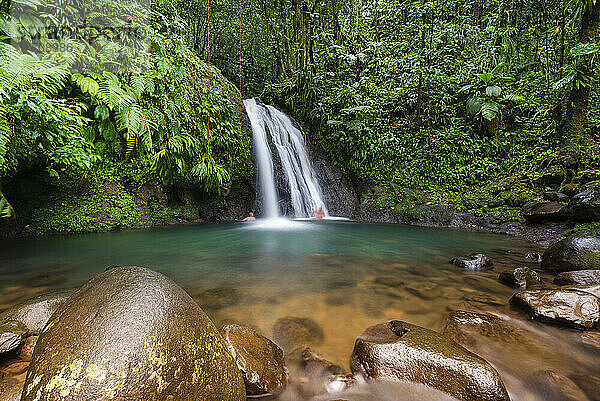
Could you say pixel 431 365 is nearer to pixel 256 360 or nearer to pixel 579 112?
pixel 256 360

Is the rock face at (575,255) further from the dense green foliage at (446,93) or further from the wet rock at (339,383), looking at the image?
the dense green foliage at (446,93)

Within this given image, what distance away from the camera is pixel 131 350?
1150mm

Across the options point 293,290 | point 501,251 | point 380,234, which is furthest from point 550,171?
point 293,290

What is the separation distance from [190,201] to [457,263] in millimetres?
8221

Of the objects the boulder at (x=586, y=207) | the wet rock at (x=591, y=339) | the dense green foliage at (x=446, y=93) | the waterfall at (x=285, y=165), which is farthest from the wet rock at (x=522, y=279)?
the waterfall at (x=285, y=165)

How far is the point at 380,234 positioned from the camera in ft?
22.9

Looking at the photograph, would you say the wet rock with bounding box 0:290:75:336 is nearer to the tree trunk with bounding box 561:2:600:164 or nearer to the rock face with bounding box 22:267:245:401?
the rock face with bounding box 22:267:245:401

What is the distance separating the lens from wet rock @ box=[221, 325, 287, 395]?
1.61 m

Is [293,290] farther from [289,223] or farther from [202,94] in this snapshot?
[202,94]

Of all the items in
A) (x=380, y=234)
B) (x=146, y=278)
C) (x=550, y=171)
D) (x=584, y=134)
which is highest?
(x=584, y=134)

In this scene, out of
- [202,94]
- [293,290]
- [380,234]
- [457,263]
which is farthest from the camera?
[202,94]

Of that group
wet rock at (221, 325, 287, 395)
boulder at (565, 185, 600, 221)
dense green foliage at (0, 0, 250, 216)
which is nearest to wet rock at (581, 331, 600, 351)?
wet rock at (221, 325, 287, 395)

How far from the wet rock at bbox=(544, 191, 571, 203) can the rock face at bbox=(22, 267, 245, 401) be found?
8.31 meters

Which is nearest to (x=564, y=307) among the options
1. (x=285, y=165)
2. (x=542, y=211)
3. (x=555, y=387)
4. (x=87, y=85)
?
(x=555, y=387)
